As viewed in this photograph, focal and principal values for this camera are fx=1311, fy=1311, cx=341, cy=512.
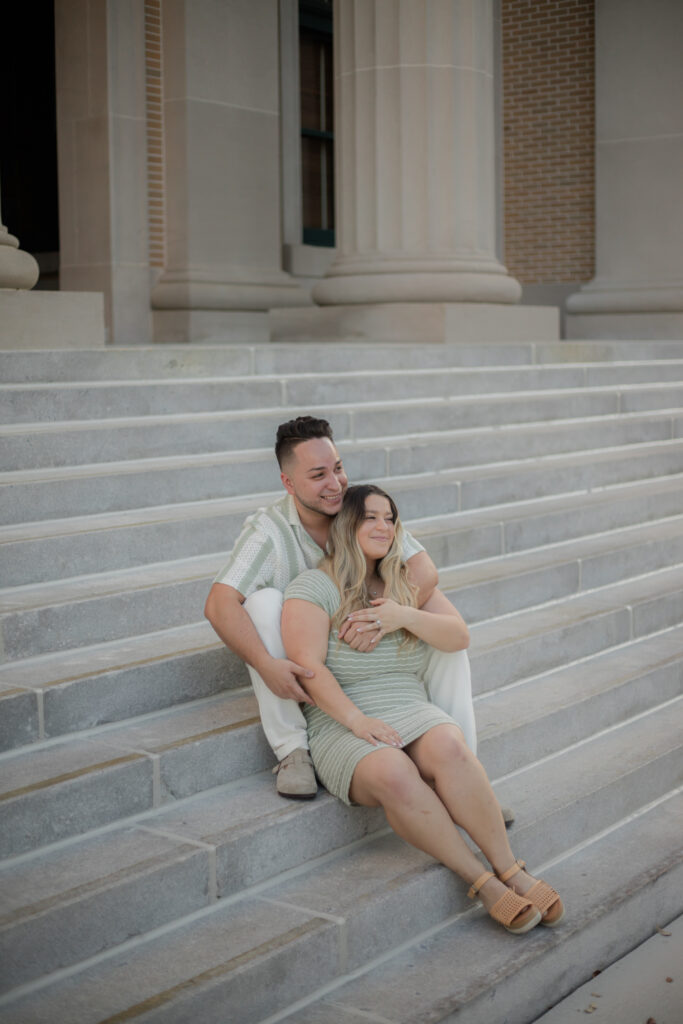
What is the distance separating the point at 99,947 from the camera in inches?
131

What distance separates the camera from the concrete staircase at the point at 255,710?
341 centimetres

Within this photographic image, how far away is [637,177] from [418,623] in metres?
10.8

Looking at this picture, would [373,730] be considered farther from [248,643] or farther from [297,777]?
[248,643]

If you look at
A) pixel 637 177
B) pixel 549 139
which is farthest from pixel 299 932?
pixel 549 139

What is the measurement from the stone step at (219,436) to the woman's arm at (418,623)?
2051mm

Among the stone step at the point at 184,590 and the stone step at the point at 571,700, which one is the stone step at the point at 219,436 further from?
the stone step at the point at 571,700

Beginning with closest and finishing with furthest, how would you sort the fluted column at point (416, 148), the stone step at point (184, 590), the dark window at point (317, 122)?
the stone step at point (184, 590) → the fluted column at point (416, 148) → the dark window at point (317, 122)

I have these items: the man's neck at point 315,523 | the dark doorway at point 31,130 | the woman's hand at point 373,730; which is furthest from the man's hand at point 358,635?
the dark doorway at point 31,130

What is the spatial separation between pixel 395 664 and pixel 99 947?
1271 mm

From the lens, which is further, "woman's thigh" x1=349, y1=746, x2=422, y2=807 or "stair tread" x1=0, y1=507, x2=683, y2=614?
"stair tread" x1=0, y1=507, x2=683, y2=614

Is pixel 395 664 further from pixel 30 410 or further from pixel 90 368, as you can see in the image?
pixel 90 368

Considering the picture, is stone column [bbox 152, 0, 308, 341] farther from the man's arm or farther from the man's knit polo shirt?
the man's arm

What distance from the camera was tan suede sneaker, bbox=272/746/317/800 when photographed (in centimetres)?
394

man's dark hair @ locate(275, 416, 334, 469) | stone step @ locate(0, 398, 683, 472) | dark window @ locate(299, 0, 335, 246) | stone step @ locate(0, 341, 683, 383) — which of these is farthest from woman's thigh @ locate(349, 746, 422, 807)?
dark window @ locate(299, 0, 335, 246)
